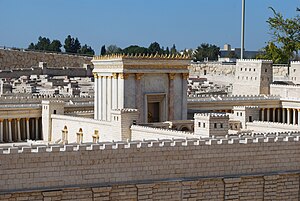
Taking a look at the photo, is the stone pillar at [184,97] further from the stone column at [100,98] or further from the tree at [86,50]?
the tree at [86,50]

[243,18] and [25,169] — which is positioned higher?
[243,18]

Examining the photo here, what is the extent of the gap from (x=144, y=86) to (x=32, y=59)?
69399 millimetres

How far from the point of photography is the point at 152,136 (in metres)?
28.9

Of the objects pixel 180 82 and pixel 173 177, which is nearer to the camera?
pixel 173 177

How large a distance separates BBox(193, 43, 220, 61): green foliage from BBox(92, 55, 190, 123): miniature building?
86881 mm

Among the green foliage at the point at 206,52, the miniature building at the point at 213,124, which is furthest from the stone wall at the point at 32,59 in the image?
the miniature building at the point at 213,124

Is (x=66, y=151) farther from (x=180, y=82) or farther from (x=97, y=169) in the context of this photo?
(x=180, y=82)

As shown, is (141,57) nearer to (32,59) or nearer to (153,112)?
(153,112)

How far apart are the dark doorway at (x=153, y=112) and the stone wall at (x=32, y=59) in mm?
65773

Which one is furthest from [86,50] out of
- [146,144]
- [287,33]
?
[146,144]

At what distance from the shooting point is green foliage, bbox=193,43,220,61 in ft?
409

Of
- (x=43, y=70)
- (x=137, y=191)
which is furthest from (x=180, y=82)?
(x=43, y=70)

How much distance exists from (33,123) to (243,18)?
68.8 feet

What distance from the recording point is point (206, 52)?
127 m
